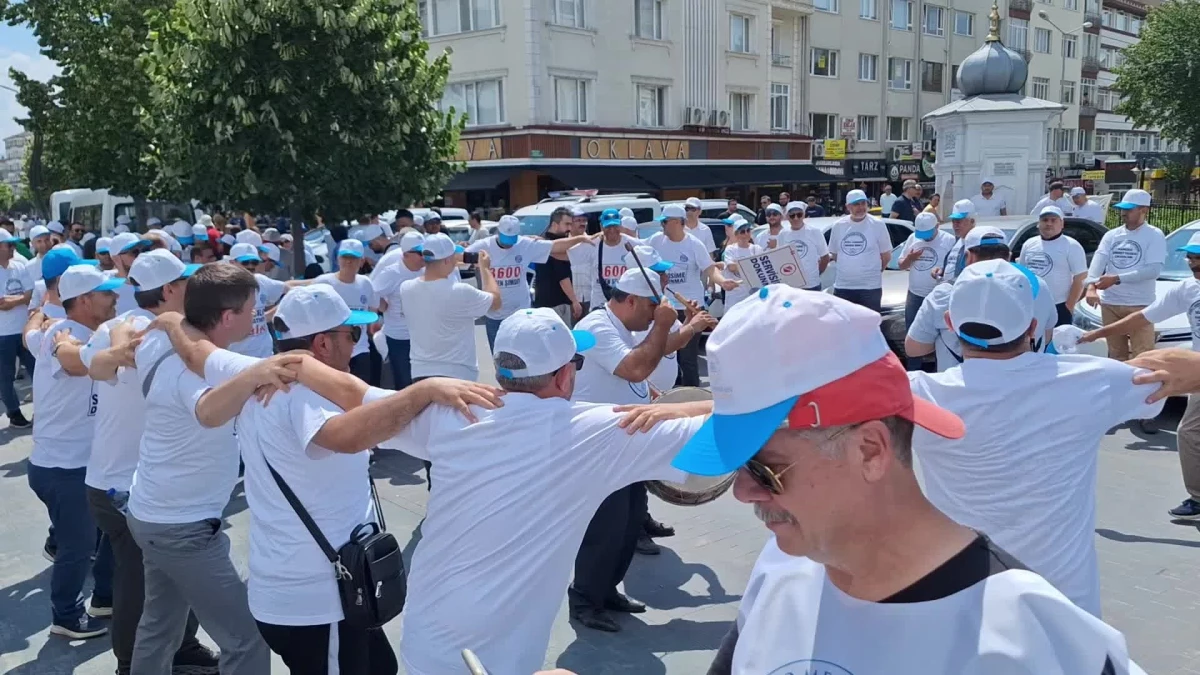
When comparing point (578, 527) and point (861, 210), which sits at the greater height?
point (861, 210)

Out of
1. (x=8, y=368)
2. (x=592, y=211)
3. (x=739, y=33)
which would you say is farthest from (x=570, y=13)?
(x=8, y=368)

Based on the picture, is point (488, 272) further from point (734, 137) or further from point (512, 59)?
point (734, 137)

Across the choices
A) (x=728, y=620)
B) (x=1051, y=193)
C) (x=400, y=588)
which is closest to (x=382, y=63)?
(x=1051, y=193)

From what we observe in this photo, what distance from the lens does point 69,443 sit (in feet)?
16.5

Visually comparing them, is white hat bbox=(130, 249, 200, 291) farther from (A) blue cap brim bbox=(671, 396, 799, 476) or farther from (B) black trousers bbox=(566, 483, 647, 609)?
(A) blue cap brim bbox=(671, 396, 799, 476)

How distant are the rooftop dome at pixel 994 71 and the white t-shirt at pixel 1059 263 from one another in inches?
399

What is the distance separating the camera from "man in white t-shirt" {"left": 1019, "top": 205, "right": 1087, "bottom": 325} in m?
9.10

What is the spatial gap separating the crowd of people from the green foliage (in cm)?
676

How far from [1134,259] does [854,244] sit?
272cm

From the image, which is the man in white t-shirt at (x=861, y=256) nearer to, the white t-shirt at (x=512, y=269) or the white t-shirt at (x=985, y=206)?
the white t-shirt at (x=512, y=269)

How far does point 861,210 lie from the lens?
10.6m

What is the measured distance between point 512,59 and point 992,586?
93.4 feet

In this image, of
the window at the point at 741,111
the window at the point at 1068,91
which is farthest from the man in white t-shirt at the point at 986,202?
the window at the point at 1068,91

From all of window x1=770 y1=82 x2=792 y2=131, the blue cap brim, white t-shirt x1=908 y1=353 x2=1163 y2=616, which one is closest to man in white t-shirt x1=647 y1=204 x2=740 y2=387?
white t-shirt x1=908 y1=353 x2=1163 y2=616
